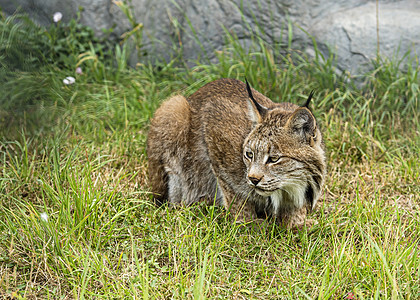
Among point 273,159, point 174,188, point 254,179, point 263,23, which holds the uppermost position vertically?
point 263,23

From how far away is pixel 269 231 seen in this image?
3771 millimetres

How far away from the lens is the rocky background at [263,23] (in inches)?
208

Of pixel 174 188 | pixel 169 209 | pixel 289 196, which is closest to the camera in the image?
pixel 289 196

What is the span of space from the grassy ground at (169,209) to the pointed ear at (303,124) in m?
0.73

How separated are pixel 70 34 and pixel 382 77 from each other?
3.47m

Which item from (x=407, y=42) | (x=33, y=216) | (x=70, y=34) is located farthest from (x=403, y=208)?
(x=70, y=34)

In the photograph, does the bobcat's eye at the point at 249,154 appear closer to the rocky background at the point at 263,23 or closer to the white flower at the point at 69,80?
the rocky background at the point at 263,23

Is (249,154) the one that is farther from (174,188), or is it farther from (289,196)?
(174,188)

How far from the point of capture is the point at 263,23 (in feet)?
18.4

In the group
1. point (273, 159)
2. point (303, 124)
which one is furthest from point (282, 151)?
point (303, 124)

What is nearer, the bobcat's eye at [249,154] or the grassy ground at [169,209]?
the grassy ground at [169,209]

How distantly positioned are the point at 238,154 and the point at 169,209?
78cm

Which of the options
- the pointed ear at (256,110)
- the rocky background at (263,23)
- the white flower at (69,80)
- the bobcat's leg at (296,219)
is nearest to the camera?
the pointed ear at (256,110)

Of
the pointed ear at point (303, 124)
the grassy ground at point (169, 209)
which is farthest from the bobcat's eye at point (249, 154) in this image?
the grassy ground at point (169, 209)
